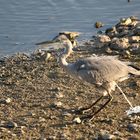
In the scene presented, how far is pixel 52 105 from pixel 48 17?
6.22 meters

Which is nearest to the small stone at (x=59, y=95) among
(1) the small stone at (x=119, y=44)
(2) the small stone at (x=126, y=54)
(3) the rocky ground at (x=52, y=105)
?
(3) the rocky ground at (x=52, y=105)

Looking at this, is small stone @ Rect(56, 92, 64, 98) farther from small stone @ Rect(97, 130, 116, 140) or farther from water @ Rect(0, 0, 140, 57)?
water @ Rect(0, 0, 140, 57)

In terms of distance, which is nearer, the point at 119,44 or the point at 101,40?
the point at 119,44

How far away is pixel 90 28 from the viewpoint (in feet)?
51.9

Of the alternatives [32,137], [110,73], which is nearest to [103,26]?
[110,73]

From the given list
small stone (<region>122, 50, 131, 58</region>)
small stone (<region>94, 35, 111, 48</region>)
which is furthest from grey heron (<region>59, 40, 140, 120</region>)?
small stone (<region>94, 35, 111, 48</region>)

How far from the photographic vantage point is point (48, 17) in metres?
16.5

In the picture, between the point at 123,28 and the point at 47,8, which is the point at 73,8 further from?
the point at 123,28

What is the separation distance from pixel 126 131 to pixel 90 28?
6.59 metres

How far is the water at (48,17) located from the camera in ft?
49.3

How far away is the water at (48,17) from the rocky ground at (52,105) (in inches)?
71.8

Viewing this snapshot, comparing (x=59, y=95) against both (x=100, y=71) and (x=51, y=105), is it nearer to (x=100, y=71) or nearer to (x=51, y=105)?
(x=51, y=105)

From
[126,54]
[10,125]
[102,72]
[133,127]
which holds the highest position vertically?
[102,72]

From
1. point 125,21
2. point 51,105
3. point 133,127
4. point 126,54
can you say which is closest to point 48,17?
point 125,21
